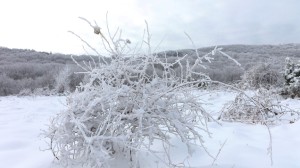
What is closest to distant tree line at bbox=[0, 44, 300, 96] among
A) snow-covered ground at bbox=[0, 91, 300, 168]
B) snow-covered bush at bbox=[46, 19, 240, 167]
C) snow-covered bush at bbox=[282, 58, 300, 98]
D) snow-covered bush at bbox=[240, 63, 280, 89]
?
snow-covered bush at bbox=[240, 63, 280, 89]

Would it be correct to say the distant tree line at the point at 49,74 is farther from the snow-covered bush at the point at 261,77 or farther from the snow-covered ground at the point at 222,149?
the snow-covered ground at the point at 222,149

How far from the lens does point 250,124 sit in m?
3.93

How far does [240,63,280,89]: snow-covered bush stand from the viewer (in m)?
9.28

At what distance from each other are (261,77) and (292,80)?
148 cm

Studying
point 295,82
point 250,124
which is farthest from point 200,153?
point 295,82

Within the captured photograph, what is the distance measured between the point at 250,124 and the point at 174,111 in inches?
86.5

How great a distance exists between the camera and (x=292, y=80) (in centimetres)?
795

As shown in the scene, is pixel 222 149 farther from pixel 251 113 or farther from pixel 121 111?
pixel 251 113

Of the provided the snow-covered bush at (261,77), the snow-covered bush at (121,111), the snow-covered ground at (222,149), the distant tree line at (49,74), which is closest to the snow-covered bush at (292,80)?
the distant tree line at (49,74)

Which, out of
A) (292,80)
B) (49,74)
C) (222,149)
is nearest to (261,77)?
(292,80)

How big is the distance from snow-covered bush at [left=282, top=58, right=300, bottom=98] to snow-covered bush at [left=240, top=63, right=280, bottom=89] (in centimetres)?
101

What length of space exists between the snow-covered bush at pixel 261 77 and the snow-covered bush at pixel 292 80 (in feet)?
3.30

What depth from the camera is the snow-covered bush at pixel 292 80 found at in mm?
7737

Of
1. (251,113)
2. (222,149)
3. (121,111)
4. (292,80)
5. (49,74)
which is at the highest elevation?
(121,111)
